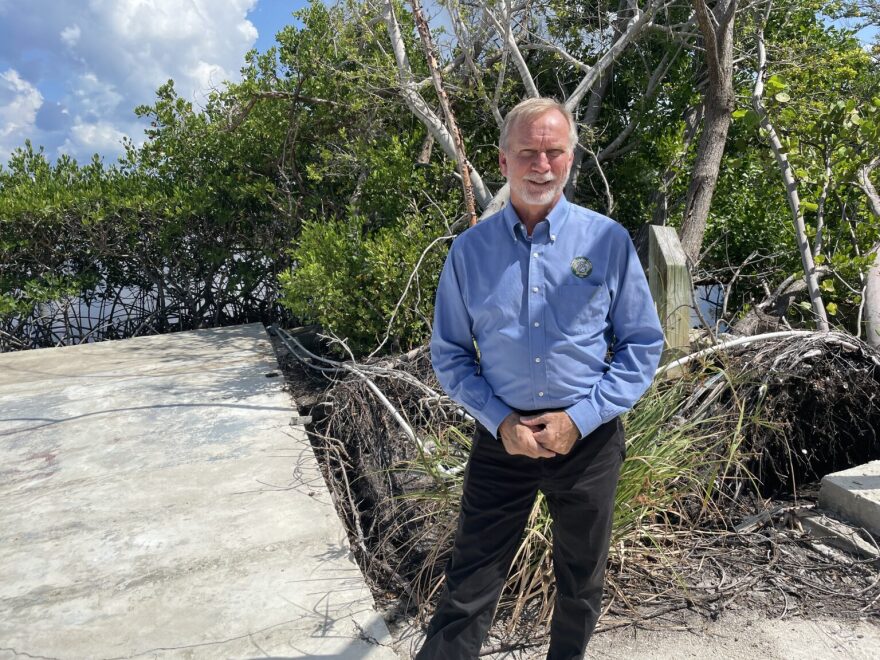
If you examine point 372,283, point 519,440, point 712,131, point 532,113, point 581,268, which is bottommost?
point 519,440

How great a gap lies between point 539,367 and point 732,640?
52.6 inches

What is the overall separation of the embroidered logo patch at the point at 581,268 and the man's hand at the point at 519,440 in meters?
0.43

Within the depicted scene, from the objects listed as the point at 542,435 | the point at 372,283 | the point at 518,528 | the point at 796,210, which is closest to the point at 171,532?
the point at 518,528

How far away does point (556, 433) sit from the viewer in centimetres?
183

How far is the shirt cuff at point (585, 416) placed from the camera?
1841 mm

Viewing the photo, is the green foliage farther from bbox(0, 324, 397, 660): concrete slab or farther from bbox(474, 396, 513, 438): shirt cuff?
bbox(474, 396, 513, 438): shirt cuff

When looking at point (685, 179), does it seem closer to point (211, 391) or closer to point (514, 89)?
point (514, 89)

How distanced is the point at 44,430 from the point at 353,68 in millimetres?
4355

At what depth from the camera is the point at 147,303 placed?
26.4ft

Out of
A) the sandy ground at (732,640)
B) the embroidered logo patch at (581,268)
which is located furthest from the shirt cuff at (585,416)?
the sandy ground at (732,640)

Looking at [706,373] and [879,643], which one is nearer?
[879,643]

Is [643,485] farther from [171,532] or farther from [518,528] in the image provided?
[171,532]

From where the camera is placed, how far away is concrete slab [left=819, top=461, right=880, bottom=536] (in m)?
3.01

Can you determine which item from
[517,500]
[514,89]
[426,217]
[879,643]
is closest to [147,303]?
[426,217]
